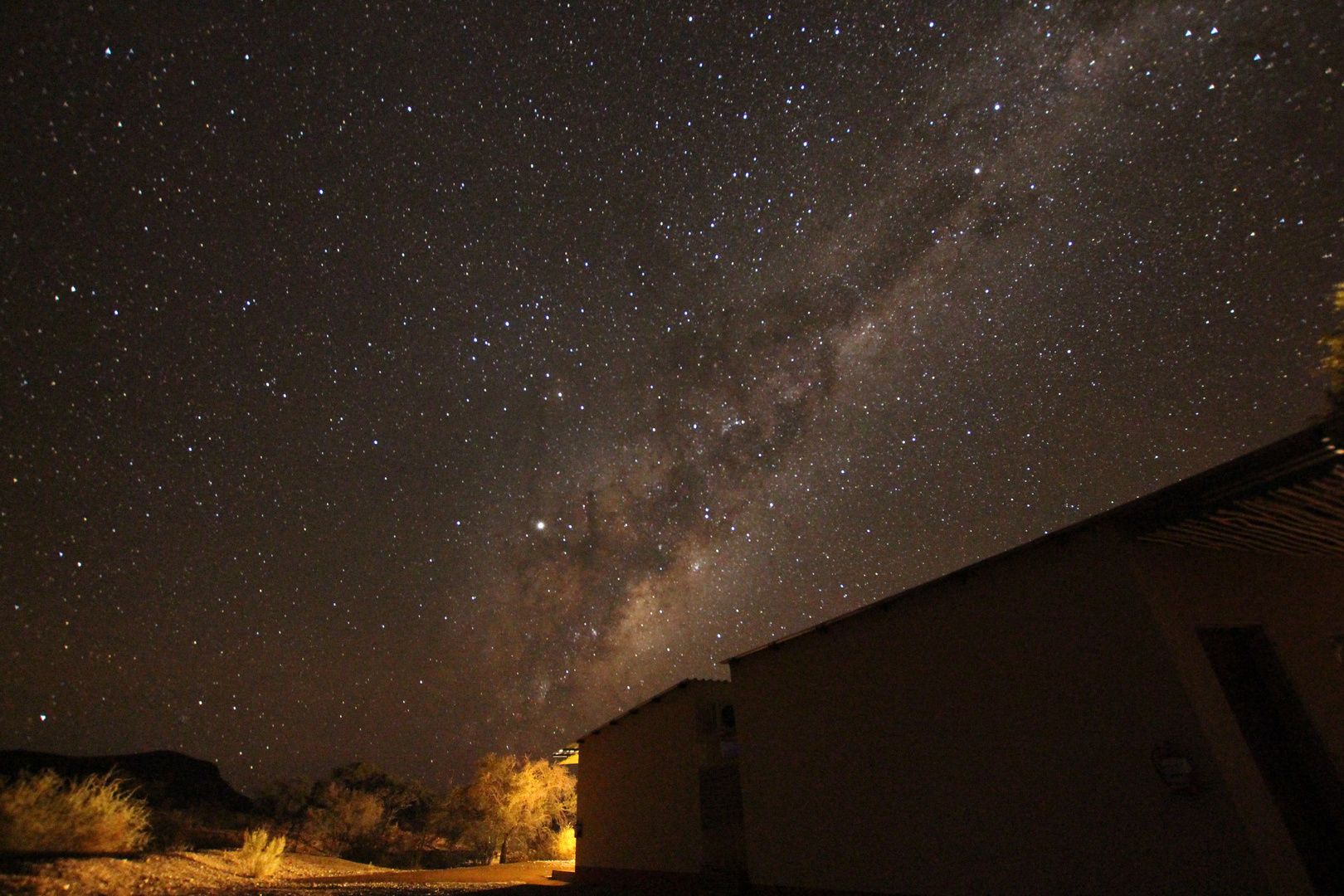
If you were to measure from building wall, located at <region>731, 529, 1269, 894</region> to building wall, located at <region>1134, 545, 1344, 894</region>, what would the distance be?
7.9 inches

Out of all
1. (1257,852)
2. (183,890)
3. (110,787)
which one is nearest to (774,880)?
(1257,852)

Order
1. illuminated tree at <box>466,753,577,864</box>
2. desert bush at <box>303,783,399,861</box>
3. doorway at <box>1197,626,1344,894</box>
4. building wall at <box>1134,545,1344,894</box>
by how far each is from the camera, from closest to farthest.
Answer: building wall at <box>1134,545,1344,894</box>, doorway at <box>1197,626,1344,894</box>, illuminated tree at <box>466,753,577,864</box>, desert bush at <box>303,783,399,861</box>

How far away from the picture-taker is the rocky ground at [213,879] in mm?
8453

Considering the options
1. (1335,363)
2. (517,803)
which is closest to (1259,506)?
(1335,363)

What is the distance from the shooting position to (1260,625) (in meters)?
6.61

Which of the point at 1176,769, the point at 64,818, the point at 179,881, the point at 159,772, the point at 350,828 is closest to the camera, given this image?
the point at 1176,769

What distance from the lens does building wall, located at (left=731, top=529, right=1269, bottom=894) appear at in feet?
18.6

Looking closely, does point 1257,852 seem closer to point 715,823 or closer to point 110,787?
point 715,823

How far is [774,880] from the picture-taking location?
9891 millimetres

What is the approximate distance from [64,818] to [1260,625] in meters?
18.0

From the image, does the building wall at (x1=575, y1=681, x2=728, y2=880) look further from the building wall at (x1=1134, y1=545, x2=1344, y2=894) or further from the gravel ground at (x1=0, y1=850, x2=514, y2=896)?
the building wall at (x1=1134, y1=545, x2=1344, y2=894)

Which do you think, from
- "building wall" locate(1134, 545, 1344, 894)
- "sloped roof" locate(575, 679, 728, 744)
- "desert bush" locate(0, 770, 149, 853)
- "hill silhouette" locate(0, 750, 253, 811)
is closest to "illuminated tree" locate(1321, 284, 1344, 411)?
"building wall" locate(1134, 545, 1344, 894)

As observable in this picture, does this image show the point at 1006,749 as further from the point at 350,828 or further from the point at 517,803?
the point at 350,828

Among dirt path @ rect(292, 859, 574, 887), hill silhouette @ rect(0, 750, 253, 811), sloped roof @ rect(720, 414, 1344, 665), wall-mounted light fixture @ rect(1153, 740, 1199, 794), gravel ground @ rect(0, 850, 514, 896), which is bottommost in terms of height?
dirt path @ rect(292, 859, 574, 887)
